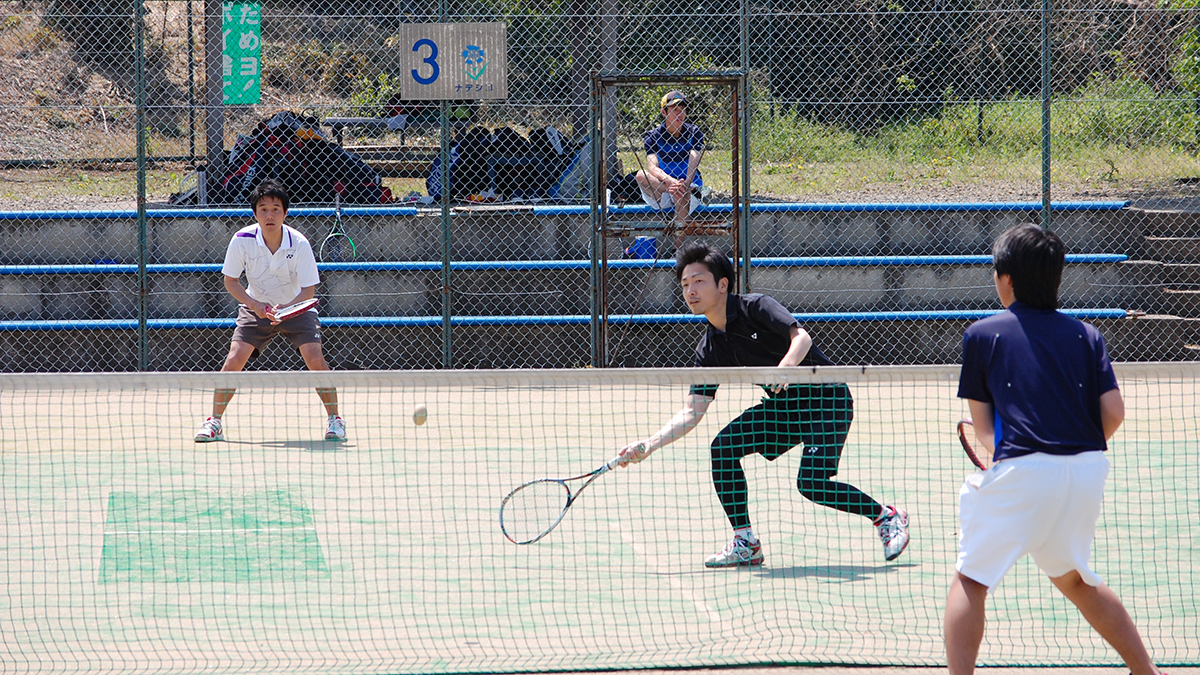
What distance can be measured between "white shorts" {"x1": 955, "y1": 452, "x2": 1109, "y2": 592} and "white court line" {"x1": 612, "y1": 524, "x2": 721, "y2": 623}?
4.53ft

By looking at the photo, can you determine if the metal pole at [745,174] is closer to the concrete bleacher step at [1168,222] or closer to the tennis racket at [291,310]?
the tennis racket at [291,310]

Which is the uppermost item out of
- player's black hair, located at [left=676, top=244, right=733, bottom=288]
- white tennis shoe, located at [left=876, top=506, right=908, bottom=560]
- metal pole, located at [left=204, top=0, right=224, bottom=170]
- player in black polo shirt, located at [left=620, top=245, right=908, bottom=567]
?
metal pole, located at [left=204, top=0, right=224, bottom=170]

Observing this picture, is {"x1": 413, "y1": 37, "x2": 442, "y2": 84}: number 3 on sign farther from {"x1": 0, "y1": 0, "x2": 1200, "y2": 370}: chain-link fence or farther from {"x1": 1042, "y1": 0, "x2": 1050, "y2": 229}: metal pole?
{"x1": 1042, "y1": 0, "x2": 1050, "y2": 229}: metal pole

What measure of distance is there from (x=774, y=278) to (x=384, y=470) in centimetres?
513

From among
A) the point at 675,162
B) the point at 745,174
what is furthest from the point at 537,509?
the point at 675,162

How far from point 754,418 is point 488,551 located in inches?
50.5

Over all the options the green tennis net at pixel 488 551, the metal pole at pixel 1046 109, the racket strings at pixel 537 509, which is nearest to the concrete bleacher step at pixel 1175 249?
the metal pole at pixel 1046 109

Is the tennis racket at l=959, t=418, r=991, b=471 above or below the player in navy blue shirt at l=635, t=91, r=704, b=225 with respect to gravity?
below

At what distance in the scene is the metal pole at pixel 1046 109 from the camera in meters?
10.6

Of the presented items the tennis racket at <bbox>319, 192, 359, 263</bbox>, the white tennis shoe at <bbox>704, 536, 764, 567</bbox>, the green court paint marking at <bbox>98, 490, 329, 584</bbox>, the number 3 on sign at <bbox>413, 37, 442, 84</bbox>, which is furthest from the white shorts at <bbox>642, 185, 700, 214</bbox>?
the white tennis shoe at <bbox>704, 536, 764, 567</bbox>

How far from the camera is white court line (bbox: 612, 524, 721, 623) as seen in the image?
15.5 feet

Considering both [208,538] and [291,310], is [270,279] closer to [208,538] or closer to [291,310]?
[291,310]

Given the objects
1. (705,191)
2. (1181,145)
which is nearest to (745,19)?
(705,191)

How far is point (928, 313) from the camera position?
448 inches
